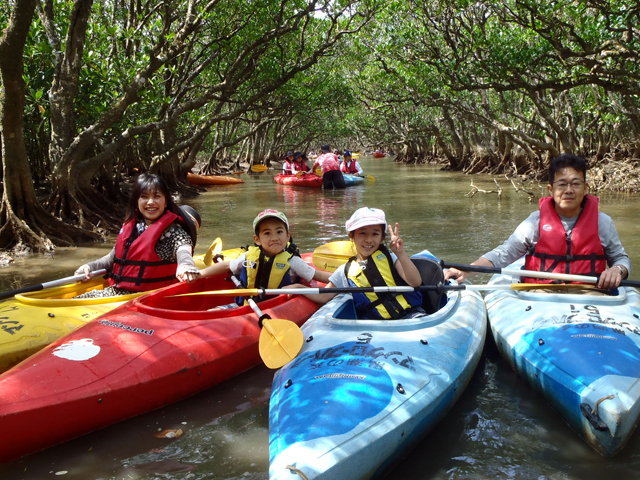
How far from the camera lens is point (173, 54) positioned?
32.3ft

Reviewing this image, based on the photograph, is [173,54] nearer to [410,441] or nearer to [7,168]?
[7,168]

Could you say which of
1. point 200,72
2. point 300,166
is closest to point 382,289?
point 200,72

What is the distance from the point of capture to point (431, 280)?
13.2 feet

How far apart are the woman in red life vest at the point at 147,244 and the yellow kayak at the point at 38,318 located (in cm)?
29

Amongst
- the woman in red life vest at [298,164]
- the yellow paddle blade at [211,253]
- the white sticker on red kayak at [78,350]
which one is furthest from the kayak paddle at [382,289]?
the woman in red life vest at [298,164]

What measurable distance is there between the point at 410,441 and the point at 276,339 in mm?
934

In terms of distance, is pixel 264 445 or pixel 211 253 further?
pixel 211 253

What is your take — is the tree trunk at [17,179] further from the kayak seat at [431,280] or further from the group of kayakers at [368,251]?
the kayak seat at [431,280]

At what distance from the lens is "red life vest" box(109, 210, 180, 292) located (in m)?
4.02

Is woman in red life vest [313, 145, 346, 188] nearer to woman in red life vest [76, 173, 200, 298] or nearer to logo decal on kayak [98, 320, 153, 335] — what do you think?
woman in red life vest [76, 173, 200, 298]

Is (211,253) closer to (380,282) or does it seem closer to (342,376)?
(380,282)

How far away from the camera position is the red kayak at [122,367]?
8.68 ft

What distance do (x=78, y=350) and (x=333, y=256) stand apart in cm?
281

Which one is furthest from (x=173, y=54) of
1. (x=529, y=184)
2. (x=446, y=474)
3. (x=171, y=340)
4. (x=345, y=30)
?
(x=529, y=184)
